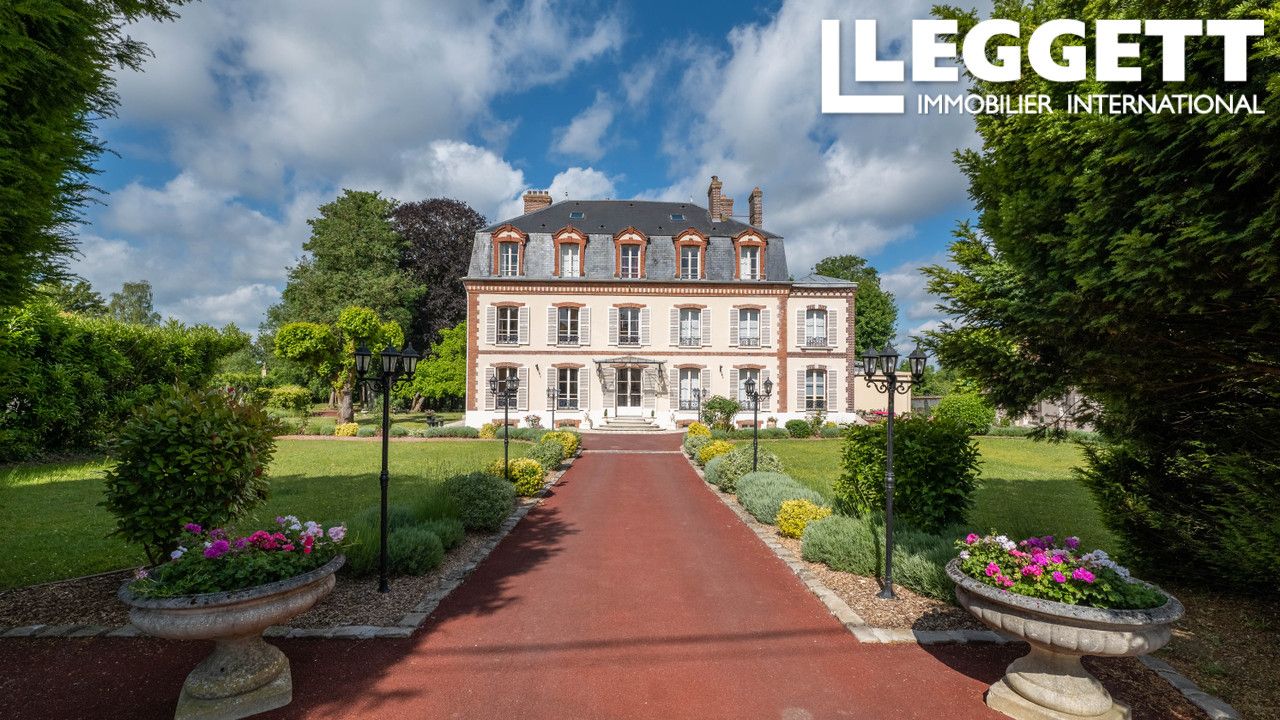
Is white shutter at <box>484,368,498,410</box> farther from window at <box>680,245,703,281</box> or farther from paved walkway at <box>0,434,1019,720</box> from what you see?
paved walkway at <box>0,434,1019,720</box>

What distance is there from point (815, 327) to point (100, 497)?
24.8 metres

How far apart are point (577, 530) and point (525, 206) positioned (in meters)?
23.8

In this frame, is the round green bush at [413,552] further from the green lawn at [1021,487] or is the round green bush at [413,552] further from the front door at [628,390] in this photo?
the front door at [628,390]

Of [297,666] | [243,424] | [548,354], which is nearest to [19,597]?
[243,424]

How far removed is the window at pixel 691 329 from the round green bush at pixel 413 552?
63.7 feet

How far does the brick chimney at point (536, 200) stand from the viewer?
28047 millimetres

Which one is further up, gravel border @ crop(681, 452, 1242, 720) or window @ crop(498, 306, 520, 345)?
window @ crop(498, 306, 520, 345)

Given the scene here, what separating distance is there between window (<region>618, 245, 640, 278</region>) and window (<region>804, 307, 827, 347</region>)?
8720 millimetres

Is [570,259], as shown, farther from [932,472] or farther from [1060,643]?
[1060,643]

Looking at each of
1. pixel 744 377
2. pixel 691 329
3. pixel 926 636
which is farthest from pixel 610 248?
pixel 926 636

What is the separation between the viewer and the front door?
24.7m

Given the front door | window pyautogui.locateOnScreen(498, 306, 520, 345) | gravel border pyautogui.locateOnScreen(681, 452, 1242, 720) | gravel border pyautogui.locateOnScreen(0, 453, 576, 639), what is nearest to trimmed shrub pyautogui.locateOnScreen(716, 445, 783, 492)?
gravel border pyautogui.locateOnScreen(681, 452, 1242, 720)

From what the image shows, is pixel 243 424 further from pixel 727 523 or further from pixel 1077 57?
pixel 1077 57

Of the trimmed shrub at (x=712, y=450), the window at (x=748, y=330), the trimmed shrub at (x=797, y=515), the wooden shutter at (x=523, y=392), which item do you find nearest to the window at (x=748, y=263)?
the window at (x=748, y=330)
